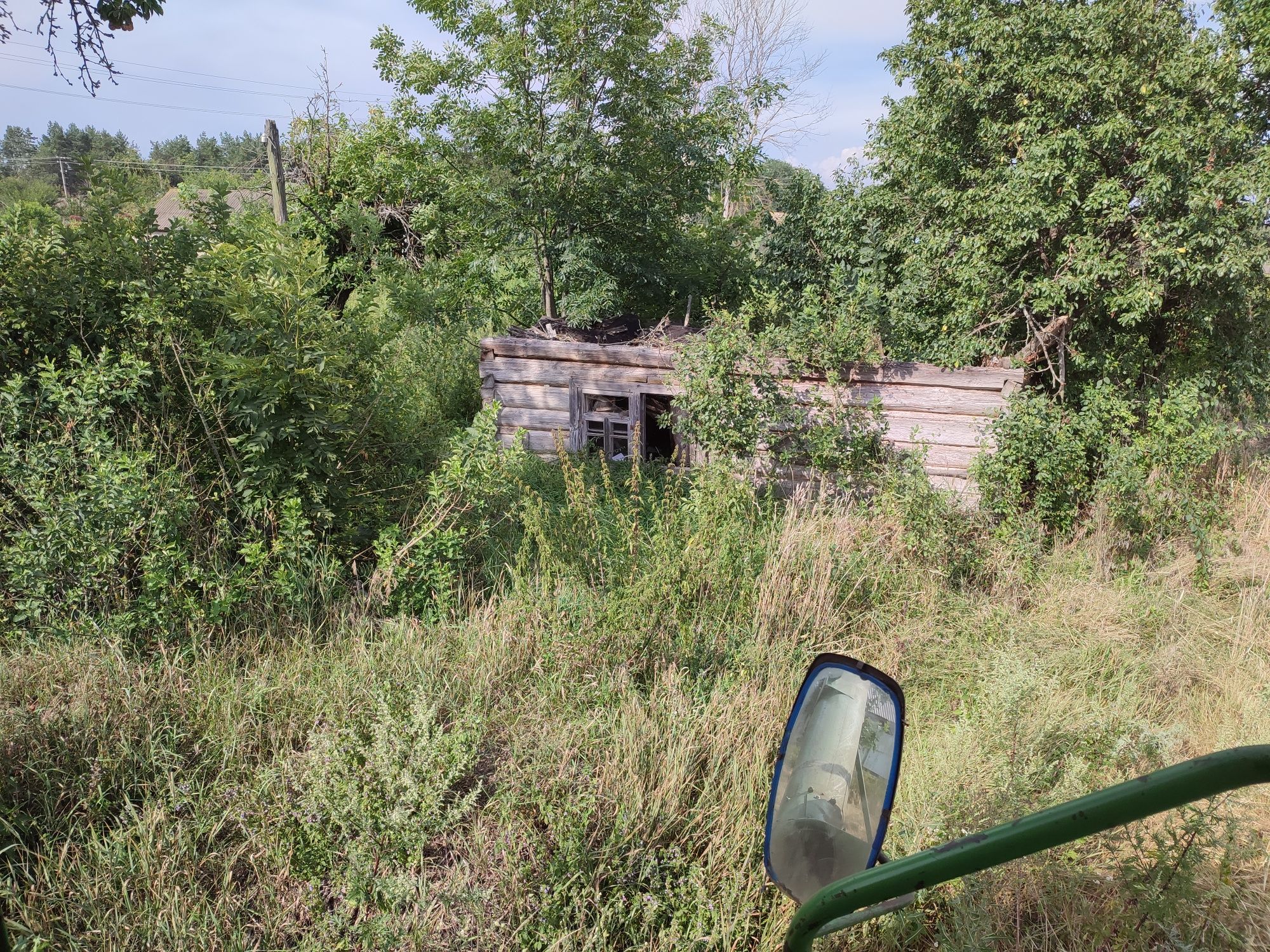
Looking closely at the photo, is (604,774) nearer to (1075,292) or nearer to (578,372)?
(578,372)

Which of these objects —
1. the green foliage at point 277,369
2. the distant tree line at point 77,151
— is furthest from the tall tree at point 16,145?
the green foliage at point 277,369

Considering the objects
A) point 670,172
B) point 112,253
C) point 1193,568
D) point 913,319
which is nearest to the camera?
point 112,253

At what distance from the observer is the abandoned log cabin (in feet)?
25.4

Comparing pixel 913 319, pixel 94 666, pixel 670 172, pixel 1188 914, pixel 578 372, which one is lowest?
pixel 1188 914

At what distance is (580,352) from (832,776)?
7888mm

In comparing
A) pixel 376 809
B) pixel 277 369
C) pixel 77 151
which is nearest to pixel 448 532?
pixel 277 369

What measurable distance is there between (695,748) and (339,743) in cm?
153

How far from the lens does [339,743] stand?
314 centimetres

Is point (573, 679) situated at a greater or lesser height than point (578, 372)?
lesser

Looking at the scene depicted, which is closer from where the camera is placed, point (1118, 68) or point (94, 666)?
point (94, 666)

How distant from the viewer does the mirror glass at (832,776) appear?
1.60 metres

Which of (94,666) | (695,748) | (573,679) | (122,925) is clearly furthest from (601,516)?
(122,925)

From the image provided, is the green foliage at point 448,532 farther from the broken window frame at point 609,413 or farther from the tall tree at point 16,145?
the tall tree at point 16,145

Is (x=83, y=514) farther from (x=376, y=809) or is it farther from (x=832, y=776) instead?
(x=832, y=776)
